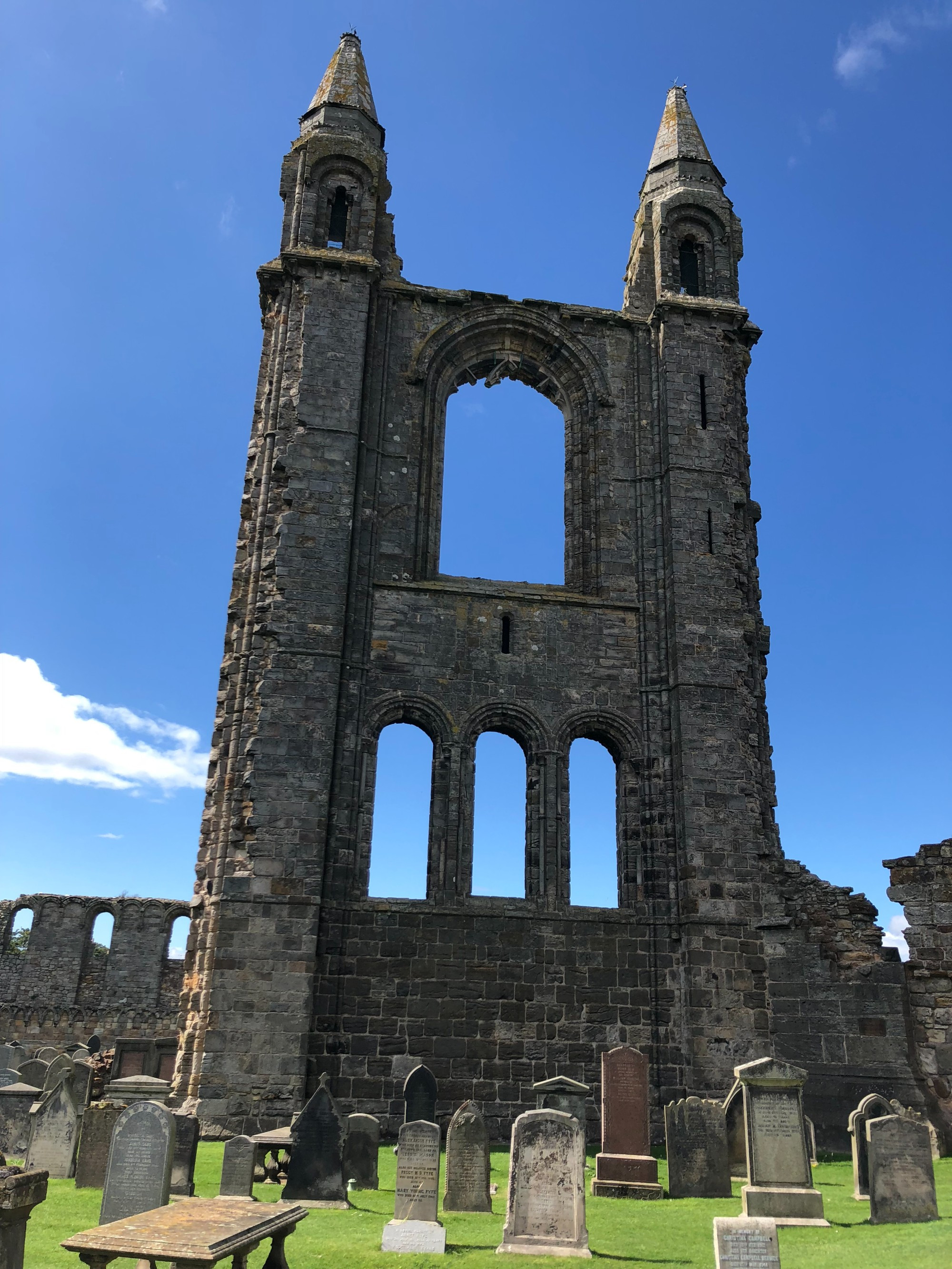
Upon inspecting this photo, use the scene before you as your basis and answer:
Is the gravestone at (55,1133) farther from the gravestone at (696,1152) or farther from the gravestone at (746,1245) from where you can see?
the gravestone at (746,1245)

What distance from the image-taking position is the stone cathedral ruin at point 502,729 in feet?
45.0

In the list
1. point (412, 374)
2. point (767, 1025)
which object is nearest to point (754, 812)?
point (767, 1025)

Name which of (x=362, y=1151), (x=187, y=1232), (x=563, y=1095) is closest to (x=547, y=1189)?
(x=563, y=1095)

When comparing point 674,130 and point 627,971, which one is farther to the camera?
point 674,130

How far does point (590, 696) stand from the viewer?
637 inches

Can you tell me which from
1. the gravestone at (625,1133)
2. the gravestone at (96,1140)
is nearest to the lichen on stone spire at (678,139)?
the gravestone at (625,1133)

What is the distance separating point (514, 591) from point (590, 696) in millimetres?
2155

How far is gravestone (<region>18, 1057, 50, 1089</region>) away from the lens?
1502 centimetres

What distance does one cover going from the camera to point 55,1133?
10.4m

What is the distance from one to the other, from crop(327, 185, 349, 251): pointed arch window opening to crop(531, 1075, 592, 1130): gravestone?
14943mm

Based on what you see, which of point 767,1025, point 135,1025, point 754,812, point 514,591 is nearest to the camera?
point 767,1025

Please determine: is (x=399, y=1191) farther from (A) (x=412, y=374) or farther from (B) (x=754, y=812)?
(A) (x=412, y=374)

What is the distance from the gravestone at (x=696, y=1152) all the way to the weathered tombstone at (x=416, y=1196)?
8.56 ft

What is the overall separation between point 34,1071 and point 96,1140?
22.1 ft
